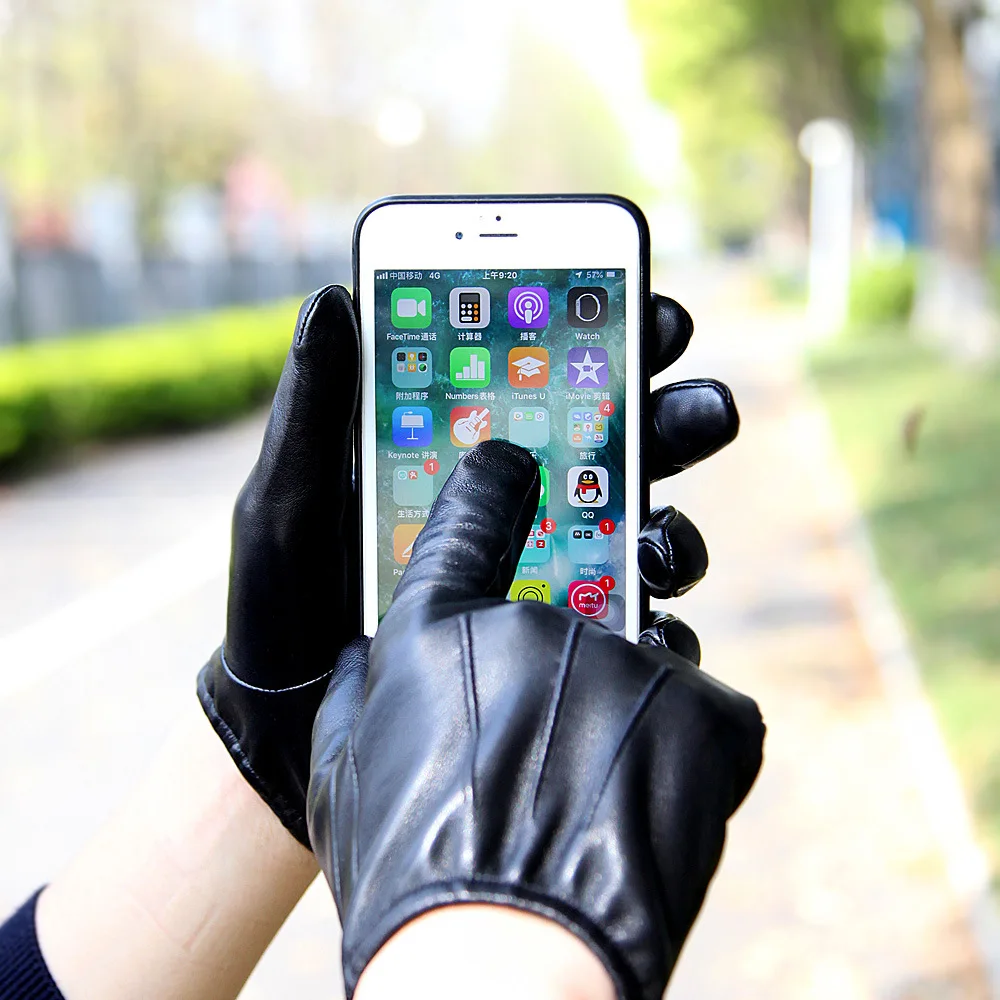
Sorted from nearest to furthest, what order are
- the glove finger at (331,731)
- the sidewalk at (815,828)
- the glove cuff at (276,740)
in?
the glove finger at (331,731) < the glove cuff at (276,740) < the sidewalk at (815,828)

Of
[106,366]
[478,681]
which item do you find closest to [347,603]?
[478,681]

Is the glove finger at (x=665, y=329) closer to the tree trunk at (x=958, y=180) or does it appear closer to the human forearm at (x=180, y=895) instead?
the human forearm at (x=180, y=895)

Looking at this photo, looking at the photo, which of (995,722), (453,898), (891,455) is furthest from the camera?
(891,455)

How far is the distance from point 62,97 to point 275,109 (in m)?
5.65

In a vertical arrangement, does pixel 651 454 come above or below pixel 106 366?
above

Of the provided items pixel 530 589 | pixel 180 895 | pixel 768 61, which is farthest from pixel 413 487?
pixel 768 61

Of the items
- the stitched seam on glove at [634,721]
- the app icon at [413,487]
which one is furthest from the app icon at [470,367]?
the stitched seam on glove at [634,721]

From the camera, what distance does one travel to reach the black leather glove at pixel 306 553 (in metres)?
1.27

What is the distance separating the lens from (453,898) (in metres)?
0.82

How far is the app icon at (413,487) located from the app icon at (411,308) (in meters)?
0.15

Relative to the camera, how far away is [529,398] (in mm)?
1417

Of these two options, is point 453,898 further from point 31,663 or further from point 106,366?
point 106,366

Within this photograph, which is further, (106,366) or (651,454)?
(106,366)

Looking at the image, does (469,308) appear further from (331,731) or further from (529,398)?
(331,731)
